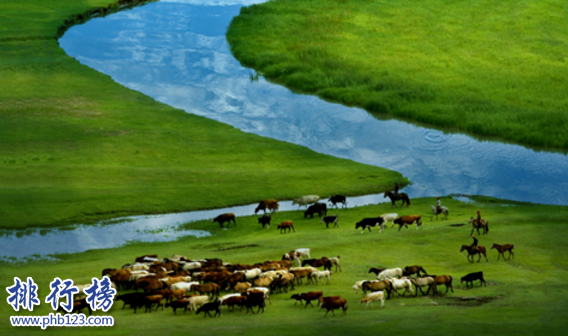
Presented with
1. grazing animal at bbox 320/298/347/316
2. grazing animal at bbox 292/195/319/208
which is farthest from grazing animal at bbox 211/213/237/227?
grazing animal at bbox 320/298/347/316

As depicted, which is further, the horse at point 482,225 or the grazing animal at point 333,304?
the horse at point 482,225

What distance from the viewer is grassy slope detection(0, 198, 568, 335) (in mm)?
19656

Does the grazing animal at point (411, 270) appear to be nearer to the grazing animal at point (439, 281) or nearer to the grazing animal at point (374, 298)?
the grazing animal at point (439, 281)

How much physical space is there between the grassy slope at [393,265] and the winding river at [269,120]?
393cm

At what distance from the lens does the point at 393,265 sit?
27.4 meters

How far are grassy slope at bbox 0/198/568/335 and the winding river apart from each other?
155 inches

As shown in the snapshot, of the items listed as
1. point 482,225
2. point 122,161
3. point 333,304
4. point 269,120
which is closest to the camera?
point 333,304

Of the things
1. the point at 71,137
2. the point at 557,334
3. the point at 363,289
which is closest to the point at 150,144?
the point at 71,137

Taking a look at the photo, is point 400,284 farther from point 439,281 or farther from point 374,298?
point 374,298

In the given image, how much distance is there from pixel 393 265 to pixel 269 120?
3439 cm

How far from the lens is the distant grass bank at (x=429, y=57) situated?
191 ft

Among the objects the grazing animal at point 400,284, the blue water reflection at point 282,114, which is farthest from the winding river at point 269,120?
the grazing animal at point 400,284

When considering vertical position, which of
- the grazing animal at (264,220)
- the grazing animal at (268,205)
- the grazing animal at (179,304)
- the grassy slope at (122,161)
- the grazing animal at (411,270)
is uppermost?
the grassy slope at (122,161)

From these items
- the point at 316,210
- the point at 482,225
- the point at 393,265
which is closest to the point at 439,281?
the point at 393,265
